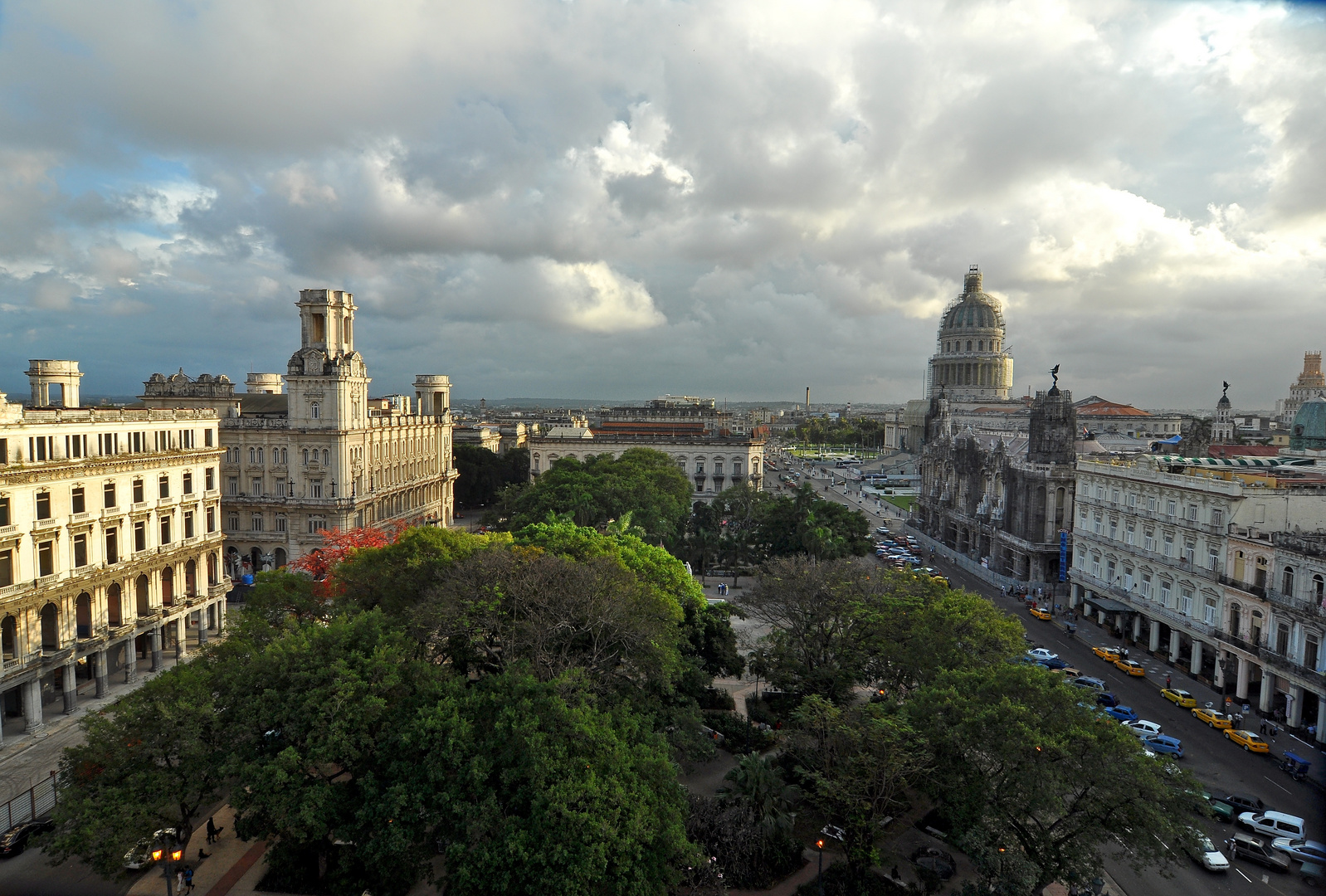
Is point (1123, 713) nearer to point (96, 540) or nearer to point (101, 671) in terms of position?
point (101, 671)

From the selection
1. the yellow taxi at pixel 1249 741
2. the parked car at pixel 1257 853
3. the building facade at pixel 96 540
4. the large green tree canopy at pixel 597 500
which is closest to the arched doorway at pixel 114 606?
the building facade at pixel 96 540

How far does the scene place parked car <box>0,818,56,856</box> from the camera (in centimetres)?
2733

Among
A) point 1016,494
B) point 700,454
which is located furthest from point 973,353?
point 1016,494

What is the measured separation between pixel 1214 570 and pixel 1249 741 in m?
13.1

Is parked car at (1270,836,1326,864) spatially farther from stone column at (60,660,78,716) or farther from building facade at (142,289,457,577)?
building facade at (142,289,457,577)

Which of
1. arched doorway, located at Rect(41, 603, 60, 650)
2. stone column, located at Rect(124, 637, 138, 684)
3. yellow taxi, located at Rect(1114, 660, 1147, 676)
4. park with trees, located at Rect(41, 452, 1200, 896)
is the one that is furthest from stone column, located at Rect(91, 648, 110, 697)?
yellow taxi, located at Rect(1114, 660, 1147, 676)

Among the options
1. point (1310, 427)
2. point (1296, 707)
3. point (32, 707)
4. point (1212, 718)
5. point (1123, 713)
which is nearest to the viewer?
point (32, 707)

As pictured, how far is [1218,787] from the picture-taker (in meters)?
33.2

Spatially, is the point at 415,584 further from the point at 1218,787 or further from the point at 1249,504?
the point at 1249,504

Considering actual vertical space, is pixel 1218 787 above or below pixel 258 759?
below

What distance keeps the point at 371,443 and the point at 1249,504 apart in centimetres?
6631

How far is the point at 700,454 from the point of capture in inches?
4441

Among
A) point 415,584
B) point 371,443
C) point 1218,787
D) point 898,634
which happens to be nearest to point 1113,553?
point 1218,787

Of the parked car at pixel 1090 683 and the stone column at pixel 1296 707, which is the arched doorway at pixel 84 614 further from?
the stone column at pixel 1296 707
